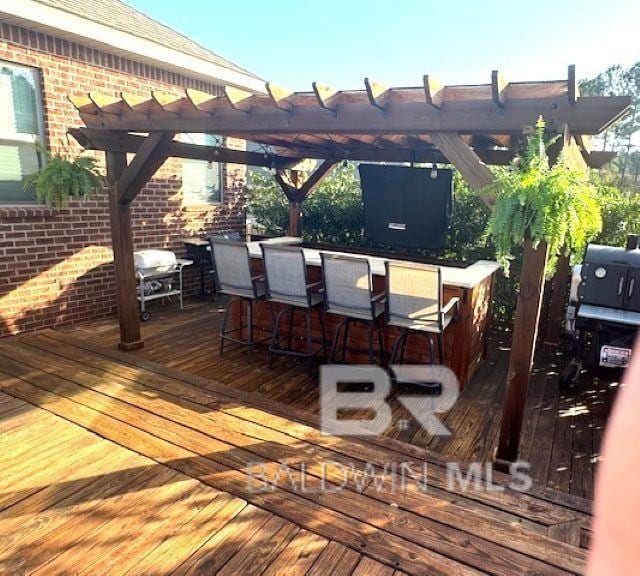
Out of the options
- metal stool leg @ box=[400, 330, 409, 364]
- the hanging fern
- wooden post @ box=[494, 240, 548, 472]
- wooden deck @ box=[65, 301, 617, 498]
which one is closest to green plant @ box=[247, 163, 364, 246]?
wooden deck @ box=[65, 301, 617, 498]

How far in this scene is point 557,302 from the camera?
488 centimetres

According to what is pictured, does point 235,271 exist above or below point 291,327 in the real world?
above

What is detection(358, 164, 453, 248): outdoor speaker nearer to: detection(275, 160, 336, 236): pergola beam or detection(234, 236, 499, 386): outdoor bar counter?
detection(275, 160, 336, 236): pergola beam

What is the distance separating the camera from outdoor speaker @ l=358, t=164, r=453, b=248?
576cm

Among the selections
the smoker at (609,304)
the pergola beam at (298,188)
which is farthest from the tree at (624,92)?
the smoker at (609,304)

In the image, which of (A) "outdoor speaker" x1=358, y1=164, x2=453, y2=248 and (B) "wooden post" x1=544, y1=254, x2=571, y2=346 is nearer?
(B) "wooden post" x1=544, y1=254, x2=571, y2=346

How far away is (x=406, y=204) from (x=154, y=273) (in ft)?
11.3

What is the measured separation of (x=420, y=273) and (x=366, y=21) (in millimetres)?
19505

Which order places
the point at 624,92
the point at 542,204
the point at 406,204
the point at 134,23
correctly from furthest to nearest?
the point at 624,92 → the point at 406,204 → the point at 134,23 → the point at 542,204

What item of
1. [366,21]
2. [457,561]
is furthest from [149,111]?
[366,21]

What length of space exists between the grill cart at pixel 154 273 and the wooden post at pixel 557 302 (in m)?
4.57

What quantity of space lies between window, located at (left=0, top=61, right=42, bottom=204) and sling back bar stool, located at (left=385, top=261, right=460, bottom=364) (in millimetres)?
3946

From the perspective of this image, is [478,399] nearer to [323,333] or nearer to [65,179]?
[323,333]

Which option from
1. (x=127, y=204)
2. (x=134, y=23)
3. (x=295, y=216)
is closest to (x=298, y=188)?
(x=295, y=216)
